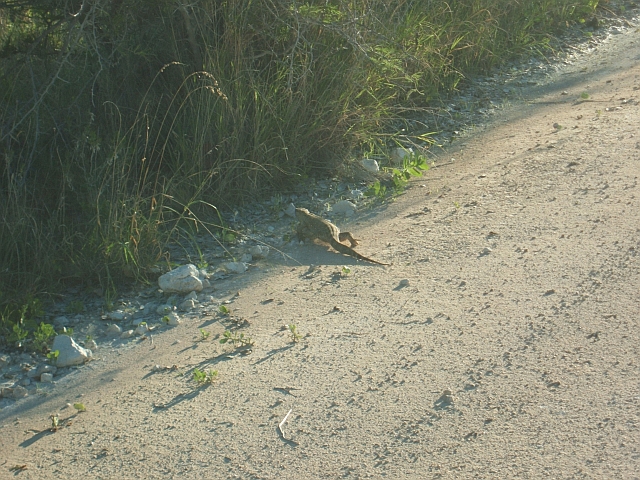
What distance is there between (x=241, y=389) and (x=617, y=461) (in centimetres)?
163

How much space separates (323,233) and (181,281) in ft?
3.12

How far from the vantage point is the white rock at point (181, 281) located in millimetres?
4707

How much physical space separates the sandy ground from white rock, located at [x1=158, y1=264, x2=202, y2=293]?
19 cm

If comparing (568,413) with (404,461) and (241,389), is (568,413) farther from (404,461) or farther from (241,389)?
(241,389)

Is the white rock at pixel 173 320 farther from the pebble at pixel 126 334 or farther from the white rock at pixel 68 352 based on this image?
the white rock at pixel 68 352

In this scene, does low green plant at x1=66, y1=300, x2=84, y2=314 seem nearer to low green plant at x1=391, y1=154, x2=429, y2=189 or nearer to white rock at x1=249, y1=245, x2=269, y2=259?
white rock at x1=249, y1=245, x2=269, y2=259

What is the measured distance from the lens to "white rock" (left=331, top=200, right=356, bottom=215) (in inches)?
223

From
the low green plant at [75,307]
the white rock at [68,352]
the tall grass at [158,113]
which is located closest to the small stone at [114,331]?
the white rock at [68,352]

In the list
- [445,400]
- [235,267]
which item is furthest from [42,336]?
[445,400]

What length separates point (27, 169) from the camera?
5.23 metres

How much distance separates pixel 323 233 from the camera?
5.11 m

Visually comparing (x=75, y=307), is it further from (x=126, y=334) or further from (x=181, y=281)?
(x=181, y=281)

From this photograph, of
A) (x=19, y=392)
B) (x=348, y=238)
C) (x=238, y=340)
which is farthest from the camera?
(x=348, y=238)

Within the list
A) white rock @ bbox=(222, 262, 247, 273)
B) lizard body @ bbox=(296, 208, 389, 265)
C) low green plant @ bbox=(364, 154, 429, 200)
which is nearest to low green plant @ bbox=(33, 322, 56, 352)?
white rock @ bbox=(222, 262, 247, 273)
